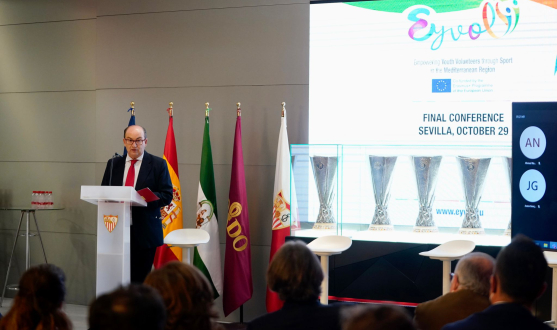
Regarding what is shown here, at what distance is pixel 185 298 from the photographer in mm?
1514

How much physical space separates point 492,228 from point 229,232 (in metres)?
2.04

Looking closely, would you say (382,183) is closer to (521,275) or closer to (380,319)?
(521,275)

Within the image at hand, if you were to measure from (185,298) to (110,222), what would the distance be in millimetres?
2055

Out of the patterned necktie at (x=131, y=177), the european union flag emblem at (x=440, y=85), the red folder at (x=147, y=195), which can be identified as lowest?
the red folder at (x=147, y=195)

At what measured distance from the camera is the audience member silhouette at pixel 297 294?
1.78 m

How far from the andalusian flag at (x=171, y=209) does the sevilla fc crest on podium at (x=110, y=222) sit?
1189mm

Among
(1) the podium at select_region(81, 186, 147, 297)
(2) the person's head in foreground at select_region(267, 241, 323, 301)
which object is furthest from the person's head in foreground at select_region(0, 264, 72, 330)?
(1) the podium at select_region(81, 186, 147, 297)

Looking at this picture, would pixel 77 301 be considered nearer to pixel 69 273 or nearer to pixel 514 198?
pixel 69 273

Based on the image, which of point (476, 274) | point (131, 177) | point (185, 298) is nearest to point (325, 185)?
point (131, 177)

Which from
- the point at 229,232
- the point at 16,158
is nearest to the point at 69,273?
the point at 16,158

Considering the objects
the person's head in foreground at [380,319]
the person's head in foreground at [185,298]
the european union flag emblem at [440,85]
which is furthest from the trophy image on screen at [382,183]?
the person's head in foreground at [380,319]

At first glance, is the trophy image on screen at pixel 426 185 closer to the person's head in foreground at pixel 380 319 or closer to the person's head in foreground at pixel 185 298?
the person's head in foreground at pixel 185 298

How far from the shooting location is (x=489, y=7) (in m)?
4.40

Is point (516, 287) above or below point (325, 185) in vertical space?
below
